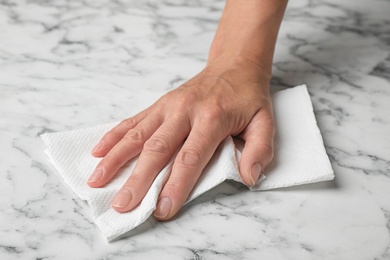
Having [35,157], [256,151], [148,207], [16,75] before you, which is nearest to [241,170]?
[256,151]

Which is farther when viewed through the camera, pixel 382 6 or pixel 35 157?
pixel 382 6

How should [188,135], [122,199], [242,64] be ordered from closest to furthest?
[122,199], [188,135], [242,64]

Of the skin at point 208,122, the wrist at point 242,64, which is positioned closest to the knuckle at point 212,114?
the skin at point 208,122

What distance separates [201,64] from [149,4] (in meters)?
0.26

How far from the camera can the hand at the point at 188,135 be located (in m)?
0.91

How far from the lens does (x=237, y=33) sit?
1.15m

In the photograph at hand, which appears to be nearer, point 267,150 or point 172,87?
point 267,150

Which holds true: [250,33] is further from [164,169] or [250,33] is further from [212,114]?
[164,169]

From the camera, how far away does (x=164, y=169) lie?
94cm

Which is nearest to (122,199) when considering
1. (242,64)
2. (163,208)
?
(163,208)

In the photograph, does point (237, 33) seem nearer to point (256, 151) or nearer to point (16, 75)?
point (256, 151)

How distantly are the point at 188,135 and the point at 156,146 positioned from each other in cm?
6

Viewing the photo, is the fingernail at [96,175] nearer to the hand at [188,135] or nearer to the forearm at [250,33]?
the hand at [188,135]

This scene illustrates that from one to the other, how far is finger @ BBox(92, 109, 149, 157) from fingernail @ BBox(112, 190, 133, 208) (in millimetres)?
103
